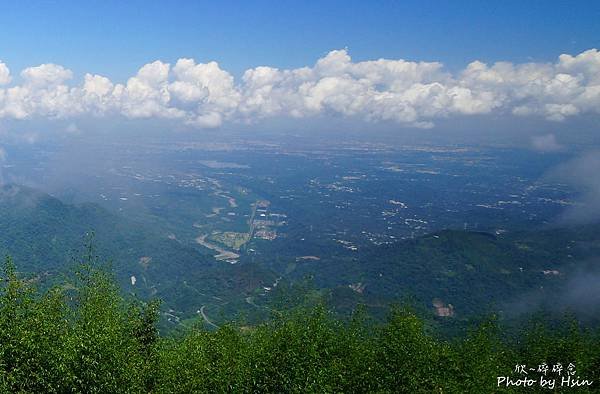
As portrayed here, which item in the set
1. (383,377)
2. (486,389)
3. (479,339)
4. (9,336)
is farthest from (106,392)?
(479,339)

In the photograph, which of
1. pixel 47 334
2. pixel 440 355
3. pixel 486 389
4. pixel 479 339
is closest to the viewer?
pixel 47 334

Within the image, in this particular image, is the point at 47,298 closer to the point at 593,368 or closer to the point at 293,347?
the point at 293,347

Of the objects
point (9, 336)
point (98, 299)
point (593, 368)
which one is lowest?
point (593, 368)

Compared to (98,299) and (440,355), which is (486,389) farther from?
(98,299)

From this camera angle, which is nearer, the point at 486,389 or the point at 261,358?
the point at 486,389

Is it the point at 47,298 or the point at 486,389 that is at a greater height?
the point at 47,298

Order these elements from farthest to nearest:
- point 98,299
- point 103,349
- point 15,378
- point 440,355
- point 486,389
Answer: point 98,299 < point 440,355 < point 486,389 < point 103,349 < point 15,378
